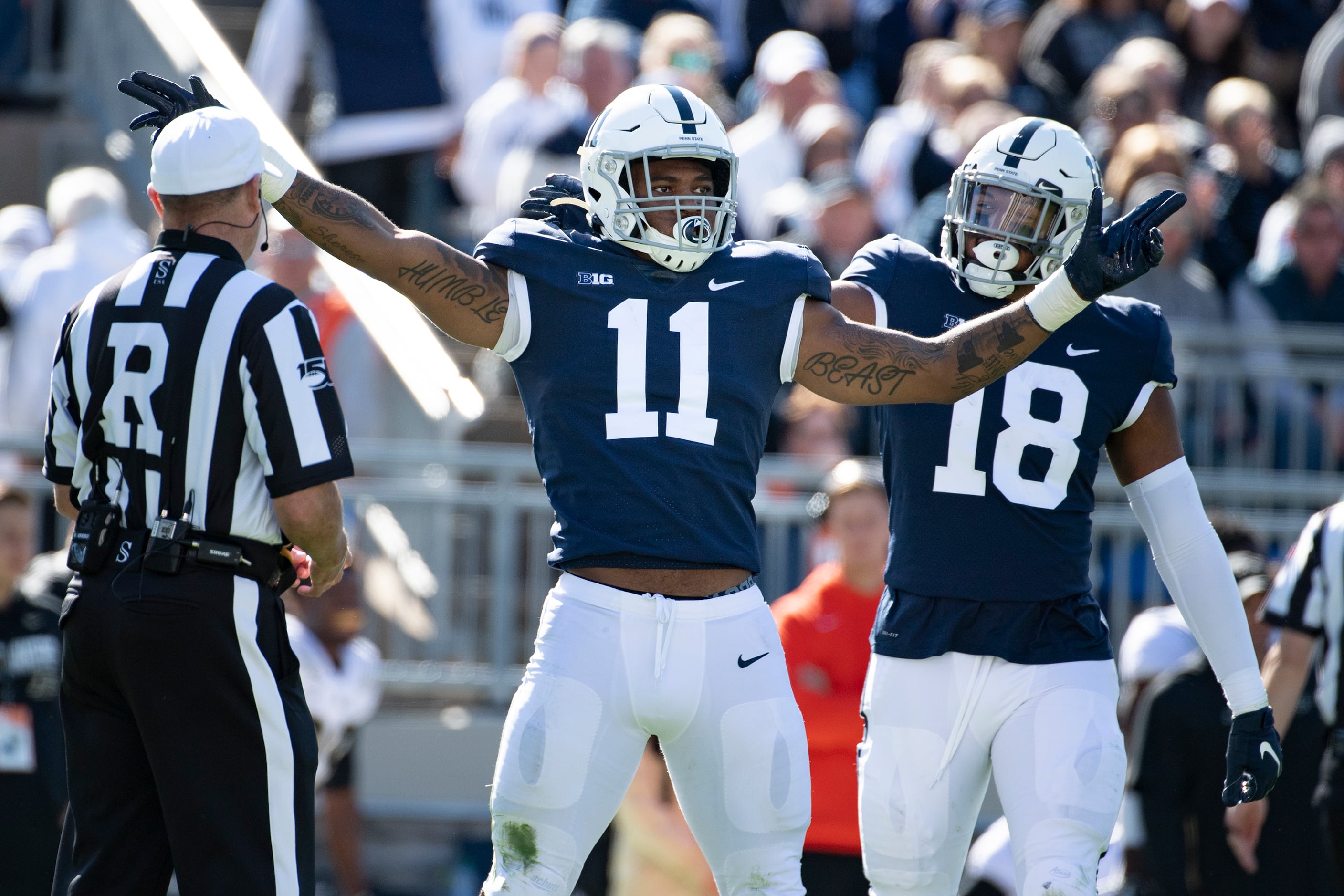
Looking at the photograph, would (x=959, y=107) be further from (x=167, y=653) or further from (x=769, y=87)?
(x=167, y=653)

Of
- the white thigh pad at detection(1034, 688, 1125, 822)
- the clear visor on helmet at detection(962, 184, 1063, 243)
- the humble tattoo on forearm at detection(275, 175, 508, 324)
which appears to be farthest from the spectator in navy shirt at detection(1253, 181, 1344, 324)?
the humble tattoo on forearm at detection(275, 175, 508, 324)

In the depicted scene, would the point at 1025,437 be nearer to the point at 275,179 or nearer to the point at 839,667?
the point at 275,179

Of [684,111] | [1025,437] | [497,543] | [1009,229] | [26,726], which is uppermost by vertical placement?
[684,111]

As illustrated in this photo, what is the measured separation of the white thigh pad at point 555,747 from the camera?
148 inches

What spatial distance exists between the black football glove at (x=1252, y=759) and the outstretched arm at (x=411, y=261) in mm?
2110

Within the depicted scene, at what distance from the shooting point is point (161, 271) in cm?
394

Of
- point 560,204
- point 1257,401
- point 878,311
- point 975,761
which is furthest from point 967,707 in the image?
point 1257,401

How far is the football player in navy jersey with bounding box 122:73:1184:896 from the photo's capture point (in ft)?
12.4

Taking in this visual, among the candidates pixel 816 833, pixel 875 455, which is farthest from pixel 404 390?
pixel 816 833

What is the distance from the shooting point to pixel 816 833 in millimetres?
6391


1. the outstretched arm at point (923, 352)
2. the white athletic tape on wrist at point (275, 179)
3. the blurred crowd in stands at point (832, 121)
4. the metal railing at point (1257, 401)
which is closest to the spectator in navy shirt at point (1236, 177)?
the blurred crowd in stands at point (832, 121)

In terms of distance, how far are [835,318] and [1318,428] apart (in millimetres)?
5453

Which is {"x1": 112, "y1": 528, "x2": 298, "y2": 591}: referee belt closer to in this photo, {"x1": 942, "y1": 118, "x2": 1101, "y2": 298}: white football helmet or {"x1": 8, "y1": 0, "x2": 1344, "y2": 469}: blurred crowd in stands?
{"x1": 942, "y1": 118, "x2": 1101, "y2": 298}: white football helmet

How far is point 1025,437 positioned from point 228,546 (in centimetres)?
189
